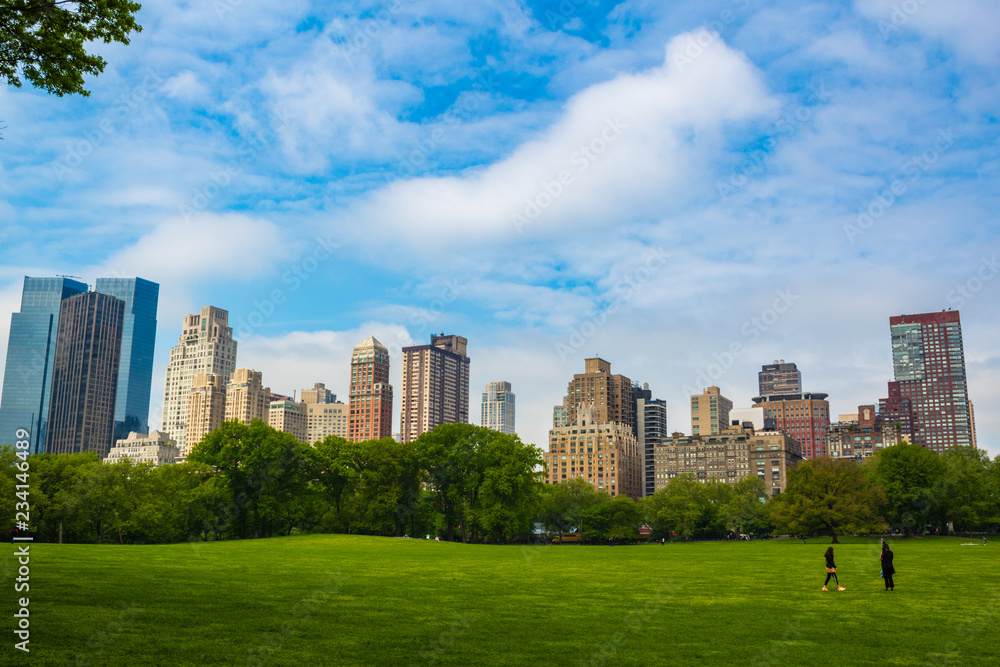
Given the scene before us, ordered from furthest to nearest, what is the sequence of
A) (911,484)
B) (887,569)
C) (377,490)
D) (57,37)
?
(911,484)
(377,490)
(887,569)
(57,37)

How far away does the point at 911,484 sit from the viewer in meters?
99.8

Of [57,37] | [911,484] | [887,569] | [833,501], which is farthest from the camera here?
[911,484]

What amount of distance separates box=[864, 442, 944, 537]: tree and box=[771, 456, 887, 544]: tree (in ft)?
11.0

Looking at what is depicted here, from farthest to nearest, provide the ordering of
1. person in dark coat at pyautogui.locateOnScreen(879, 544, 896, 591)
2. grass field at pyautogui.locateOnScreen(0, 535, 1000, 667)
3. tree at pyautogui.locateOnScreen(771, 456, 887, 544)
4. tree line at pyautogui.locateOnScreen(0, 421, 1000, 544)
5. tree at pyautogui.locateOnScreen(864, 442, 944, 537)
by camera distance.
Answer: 1. tree at pyautogui.locateOnScreen(864, 442, 944, 537)
2. tree at pyautogui.locateOnScreen(771, 456, 887, 544)
3. tree line at pyautogui.locateOnScreen(0, 421, 1000, 544)
4. person in dark coat at pyautogui.locateOnScreen(879, 544, 896, 591)
5. grass field at pyautogui.locateOnScreen(0, 535, 1000, 667)

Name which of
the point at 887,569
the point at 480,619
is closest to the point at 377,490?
the point at 887,569

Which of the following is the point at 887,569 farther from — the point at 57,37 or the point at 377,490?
the point at 377,490

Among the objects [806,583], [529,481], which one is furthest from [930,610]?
[529,481]

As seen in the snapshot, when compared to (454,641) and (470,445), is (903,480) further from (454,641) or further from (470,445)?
(454,641)

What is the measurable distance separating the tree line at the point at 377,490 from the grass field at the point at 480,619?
47439 millimetres

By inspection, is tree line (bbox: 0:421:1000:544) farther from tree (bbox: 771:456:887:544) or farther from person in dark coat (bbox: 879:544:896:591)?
person in dark coat (bbox: 879:544:896:591)

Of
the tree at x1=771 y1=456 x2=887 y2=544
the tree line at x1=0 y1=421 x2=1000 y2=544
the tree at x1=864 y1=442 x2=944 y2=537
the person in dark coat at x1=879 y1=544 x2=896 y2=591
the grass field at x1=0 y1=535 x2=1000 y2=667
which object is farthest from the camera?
the tree at x1=864 y1=442 x2=944 y2=537

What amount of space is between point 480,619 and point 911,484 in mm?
100868

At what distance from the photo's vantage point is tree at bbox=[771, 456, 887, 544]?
Answer: 92.2 meters

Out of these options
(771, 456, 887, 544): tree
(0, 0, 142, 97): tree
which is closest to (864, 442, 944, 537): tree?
(771, 456, 887, 544): tree
